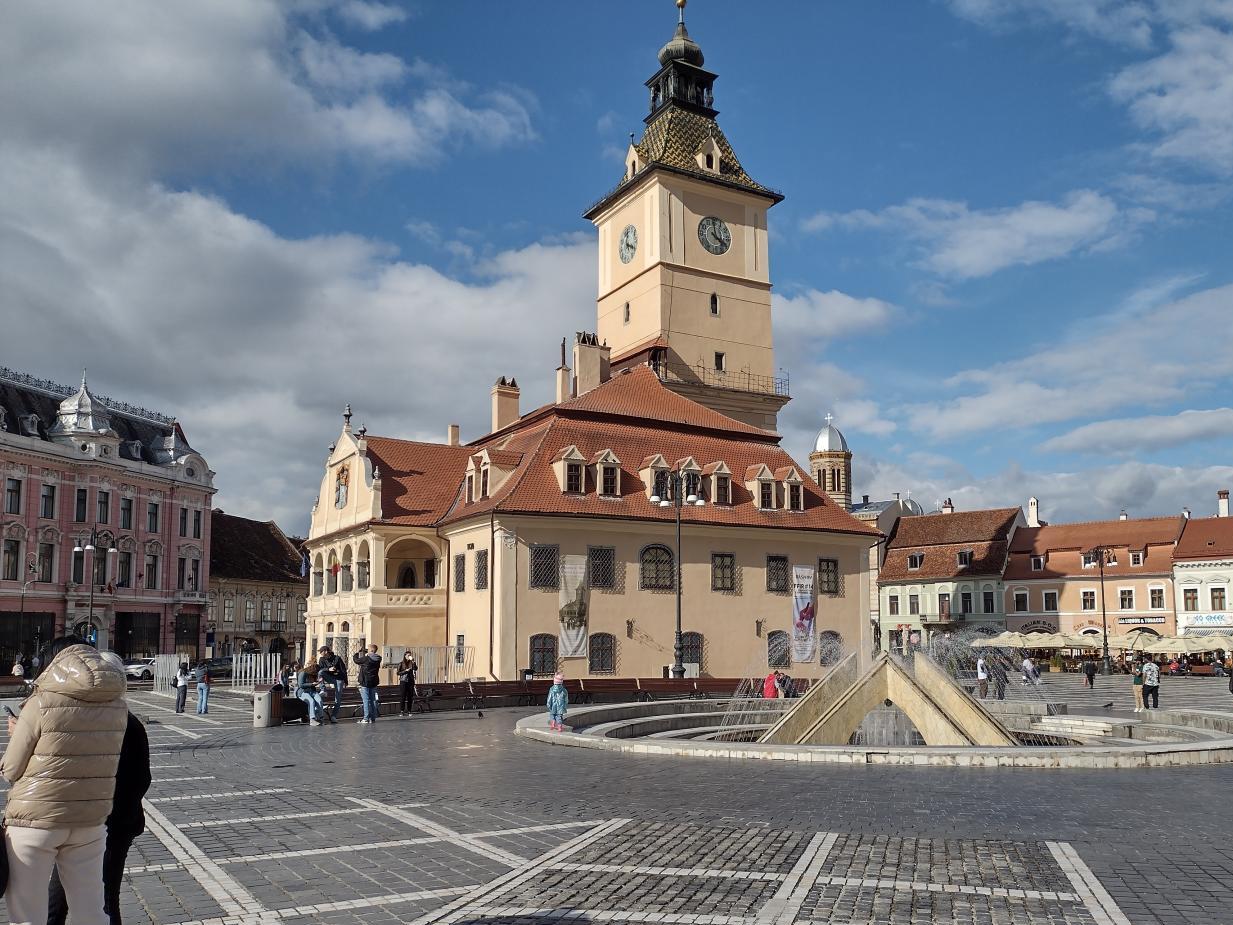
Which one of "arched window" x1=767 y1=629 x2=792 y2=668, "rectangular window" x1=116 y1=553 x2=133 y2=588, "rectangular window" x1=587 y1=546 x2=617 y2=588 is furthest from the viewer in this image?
"rectangular window" x1=116 y1=553 x2=133 y2=588

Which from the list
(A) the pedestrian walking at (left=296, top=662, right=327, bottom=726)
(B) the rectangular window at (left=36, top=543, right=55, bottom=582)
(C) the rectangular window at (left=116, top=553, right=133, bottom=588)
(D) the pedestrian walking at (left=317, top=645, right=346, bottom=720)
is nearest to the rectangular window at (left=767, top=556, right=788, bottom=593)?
(D) the pedestrian walking at (left=317, top=645, right=346, bottom=720)

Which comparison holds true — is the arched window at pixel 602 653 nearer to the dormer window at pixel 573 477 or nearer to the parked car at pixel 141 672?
the dormer window at pixel 573 477

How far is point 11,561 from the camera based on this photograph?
54.6 meters

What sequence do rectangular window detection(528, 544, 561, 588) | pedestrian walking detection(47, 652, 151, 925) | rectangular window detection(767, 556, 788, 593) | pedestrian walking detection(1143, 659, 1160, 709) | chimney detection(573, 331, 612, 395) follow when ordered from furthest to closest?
chimney detection(573, 331, 612, 395) < rectangular window detection(767, 556, 788, 593) < rectangular window detection(528, 544, 561, 588) < pedestrian walking detection(1143, 659, 1160, 709) < pedestrian walking detection(47, 652, 151, 925)

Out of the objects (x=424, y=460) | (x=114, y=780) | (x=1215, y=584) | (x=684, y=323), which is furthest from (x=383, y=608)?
(x=1215, y=584)

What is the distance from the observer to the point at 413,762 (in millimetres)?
17078

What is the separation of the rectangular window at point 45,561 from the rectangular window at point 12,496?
2279 mm

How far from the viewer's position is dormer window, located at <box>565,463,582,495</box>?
129ft

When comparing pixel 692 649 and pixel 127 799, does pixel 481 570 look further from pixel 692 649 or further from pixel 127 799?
pixel 127 799

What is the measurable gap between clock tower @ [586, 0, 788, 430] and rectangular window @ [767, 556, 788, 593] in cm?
1384

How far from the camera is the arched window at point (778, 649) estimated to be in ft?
137

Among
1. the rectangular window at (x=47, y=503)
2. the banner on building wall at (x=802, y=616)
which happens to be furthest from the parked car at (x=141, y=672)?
the banner on building wall at (x=802, y=616)

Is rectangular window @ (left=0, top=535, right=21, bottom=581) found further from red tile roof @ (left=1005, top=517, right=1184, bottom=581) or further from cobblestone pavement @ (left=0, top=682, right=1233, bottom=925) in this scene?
red tile roof @ (left=1005, top=517, right=1184, bottom=581)

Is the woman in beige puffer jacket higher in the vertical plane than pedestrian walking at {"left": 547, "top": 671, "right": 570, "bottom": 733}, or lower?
higher
